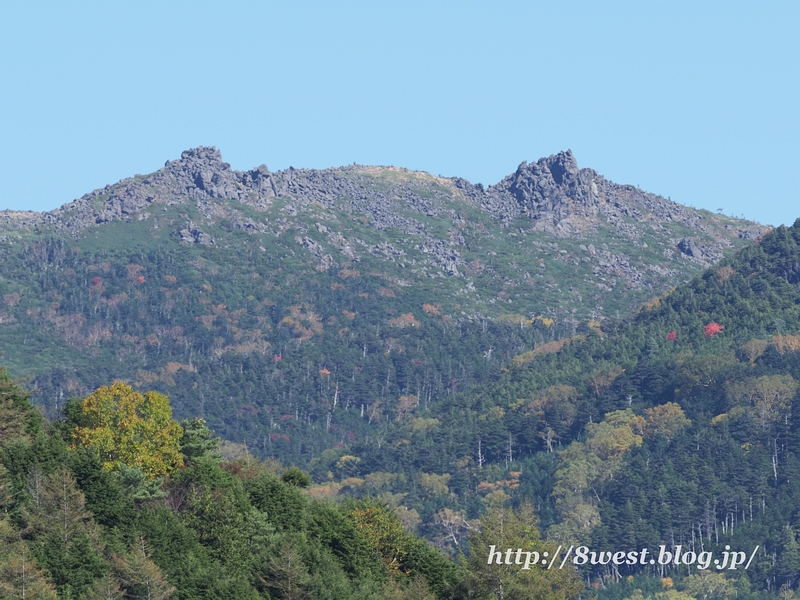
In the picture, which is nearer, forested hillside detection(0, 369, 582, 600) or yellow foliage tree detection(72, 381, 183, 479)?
forested hillside detection(0, 369, 582, 600)

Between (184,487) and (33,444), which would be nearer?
(33,444)

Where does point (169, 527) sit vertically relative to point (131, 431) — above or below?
below

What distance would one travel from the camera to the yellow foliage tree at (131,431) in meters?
108

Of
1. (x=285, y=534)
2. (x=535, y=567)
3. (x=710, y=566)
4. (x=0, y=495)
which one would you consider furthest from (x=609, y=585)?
(x=0, y=495)

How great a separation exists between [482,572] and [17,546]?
3093cm

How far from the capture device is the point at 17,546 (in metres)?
88.9

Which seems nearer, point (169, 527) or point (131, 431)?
point (169, 527)

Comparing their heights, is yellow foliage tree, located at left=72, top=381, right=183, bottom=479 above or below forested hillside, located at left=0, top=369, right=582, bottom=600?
above

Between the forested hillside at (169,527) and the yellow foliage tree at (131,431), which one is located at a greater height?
the yellow foliage tree at (131,431)

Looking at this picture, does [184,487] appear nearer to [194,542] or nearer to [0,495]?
[194,542]

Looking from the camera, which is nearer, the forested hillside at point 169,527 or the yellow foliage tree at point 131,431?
the forested hillside at point 169,527

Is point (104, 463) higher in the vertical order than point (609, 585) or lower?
higher

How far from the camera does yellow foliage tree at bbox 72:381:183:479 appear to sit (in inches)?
4254

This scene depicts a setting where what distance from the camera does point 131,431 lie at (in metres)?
109
